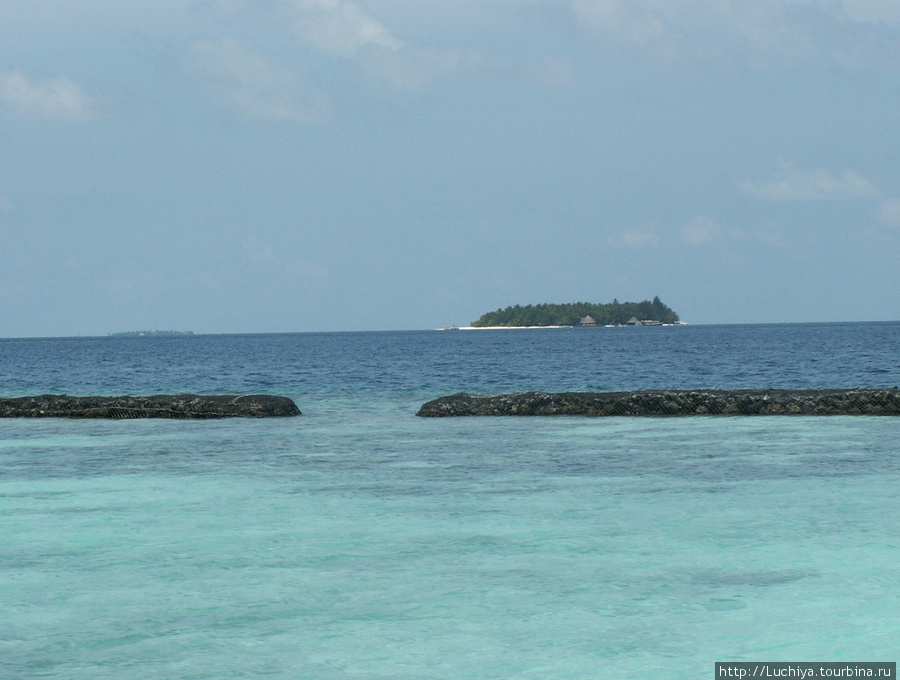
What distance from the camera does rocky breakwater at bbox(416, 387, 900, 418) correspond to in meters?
25.8

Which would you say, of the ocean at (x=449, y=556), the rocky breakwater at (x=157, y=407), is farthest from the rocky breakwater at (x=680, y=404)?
the ocean at (x=449, y=556)

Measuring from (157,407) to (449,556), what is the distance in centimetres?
2063

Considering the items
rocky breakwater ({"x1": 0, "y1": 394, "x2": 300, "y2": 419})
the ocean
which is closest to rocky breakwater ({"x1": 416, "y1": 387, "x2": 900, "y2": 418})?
rocky breakwater ({"x1": 0, "y1": 394, "x2": 300, "y2": 419})

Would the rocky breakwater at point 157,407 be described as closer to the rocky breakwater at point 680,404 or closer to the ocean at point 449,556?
the rocky breakwater at point 680,404

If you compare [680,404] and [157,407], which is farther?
[157,407]

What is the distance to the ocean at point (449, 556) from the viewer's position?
23.4 ft

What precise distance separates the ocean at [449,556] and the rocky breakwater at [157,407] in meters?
6.86

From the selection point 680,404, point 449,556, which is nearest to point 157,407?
point 680,404

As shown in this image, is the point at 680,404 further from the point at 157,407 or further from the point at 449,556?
the point at 449,556

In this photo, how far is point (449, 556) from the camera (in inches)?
391

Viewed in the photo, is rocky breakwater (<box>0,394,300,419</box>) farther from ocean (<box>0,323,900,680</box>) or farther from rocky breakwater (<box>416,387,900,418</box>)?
ocean (<box>0,323,900,680</box>)

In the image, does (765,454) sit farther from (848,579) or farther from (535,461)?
(848,579)

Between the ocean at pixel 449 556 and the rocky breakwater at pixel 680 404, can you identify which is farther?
the rocky breakwater at pixel 680 404

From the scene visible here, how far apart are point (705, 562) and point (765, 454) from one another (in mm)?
9000
